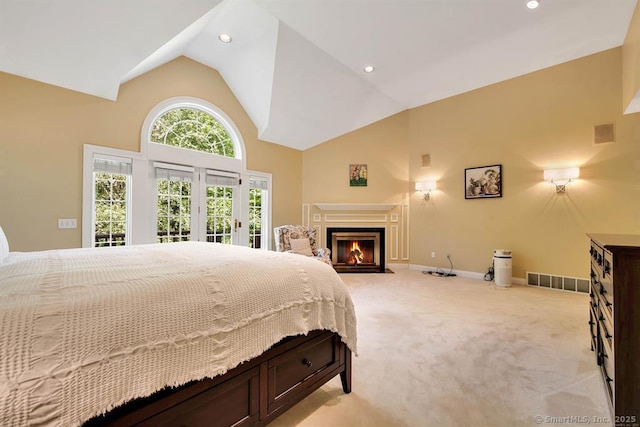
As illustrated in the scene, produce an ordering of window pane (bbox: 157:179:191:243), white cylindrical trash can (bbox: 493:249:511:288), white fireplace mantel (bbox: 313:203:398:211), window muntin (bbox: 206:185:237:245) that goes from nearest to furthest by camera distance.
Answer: window pane (bbox: 157:179:191:243)
white cylindrical trash can (bbox: 493:249:511:288)
window muntin (bbox: 206:185:237:245)
white fireplace mantel (bbox: 313:203:398:211)

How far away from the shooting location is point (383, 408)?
63.6 inches

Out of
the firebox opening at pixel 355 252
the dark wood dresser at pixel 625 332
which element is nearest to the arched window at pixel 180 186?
the firebox opening at pixel 355 252

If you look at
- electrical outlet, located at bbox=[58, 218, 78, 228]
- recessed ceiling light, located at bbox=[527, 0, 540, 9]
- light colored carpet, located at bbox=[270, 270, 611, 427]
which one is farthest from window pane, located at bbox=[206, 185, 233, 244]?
recessed ceiling light, located at bbox=[527, 0, 540, 9]

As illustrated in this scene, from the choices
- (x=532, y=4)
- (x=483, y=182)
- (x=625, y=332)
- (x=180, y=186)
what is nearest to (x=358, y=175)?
(x=483, y=182)

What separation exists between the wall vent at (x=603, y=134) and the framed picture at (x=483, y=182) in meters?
1.20

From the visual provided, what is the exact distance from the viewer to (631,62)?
10.5 ft

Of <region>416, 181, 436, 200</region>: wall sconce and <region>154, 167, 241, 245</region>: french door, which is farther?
<region>416, 181, 436, 200</region>: wall sconce

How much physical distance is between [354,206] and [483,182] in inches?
94.9

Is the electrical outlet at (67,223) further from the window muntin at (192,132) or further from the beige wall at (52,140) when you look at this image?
the window muntin at (192,132)

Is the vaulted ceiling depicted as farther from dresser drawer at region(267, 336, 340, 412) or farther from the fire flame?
dresser drawer at region(267, 336, 340, 412)

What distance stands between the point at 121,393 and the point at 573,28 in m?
5.45

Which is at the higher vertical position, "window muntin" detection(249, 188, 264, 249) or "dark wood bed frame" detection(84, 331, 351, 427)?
"window muntin" detection(249, 188, 264, 249)

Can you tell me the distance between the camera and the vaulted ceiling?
8.48 ft

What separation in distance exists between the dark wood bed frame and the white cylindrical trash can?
12.2 feet
